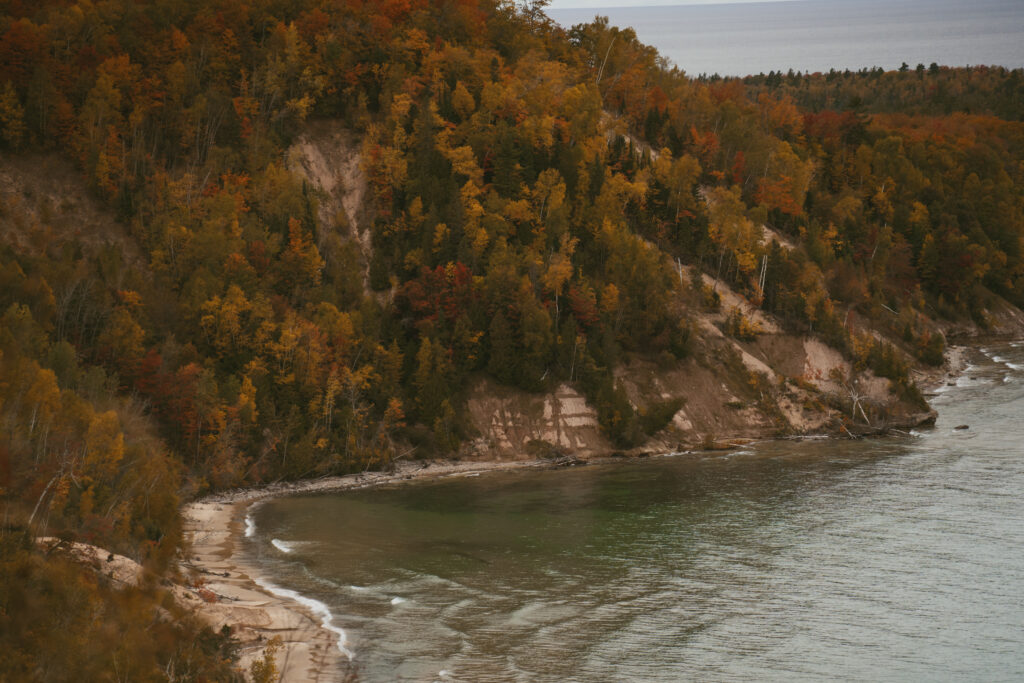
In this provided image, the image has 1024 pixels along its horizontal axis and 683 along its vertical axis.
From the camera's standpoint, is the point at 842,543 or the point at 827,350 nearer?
the point at 842,543

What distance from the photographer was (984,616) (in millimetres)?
49500

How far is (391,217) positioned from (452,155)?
8.77m

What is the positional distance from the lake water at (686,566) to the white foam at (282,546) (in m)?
0.18

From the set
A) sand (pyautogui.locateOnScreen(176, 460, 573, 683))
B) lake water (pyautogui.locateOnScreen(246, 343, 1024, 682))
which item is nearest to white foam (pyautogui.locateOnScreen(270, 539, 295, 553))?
lake water (pyautogui.locateOnScreen(246, 343, 1024, 682))

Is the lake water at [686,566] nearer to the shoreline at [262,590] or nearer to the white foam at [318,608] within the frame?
the white foam at [318,608]

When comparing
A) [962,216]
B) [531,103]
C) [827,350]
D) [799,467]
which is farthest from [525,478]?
[962,216]

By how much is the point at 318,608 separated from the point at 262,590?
4.03 metres

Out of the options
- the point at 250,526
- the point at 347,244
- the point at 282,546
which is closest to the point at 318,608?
the point at 282,546

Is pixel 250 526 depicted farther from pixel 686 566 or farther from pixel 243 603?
pixel 686 566

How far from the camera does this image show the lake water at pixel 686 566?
4478cm

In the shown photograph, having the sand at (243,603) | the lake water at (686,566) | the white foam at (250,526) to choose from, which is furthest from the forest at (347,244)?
the lake water at (686,566)

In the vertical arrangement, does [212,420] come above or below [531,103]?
below

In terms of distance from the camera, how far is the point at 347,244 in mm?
97125

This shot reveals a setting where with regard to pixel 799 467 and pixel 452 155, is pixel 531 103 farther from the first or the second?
pixel 799 467
